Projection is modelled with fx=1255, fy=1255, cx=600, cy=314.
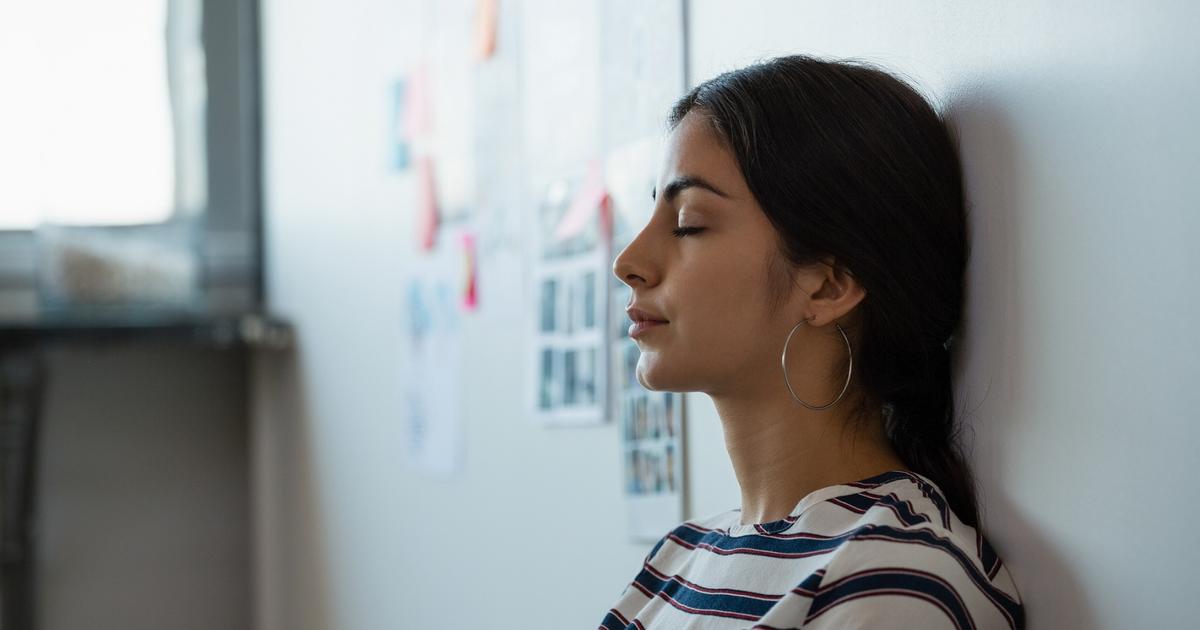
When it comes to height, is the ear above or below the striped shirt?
above

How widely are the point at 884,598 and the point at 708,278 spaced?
29cm

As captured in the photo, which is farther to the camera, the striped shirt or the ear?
the ear

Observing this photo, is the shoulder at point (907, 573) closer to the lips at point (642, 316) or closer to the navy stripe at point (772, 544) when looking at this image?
the navy stripe at point (772, 544)

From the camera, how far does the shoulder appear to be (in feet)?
2.51

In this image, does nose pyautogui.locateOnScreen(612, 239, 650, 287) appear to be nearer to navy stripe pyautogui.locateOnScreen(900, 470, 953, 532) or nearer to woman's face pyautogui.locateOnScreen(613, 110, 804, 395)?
woman's face pyautogui.locateOnScreen(613, 110, 804, 395)

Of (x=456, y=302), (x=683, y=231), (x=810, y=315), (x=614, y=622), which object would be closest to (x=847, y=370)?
(x=810, y=315)

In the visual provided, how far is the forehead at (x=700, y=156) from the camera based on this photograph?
953 mm

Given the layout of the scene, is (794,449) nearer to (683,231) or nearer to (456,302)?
(683,231)

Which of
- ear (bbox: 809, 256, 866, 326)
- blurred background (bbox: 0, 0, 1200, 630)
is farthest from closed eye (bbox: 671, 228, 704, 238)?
blurred background (bbox: 0, 0, 1200, 630)

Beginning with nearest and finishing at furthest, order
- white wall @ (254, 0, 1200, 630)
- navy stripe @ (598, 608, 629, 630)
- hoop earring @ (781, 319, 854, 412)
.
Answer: white wall @ (254, 0, 1200, 630)
hoop earring @ (781, 319, 854, 412)
navy stripe @ (598, 608, 629, 630)

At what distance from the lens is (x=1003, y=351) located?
0.87 meters

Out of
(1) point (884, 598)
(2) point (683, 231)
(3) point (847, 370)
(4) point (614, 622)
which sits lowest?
(4) point (614, 622)

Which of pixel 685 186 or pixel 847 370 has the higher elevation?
pixel 685 186

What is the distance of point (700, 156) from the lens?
0.98m
